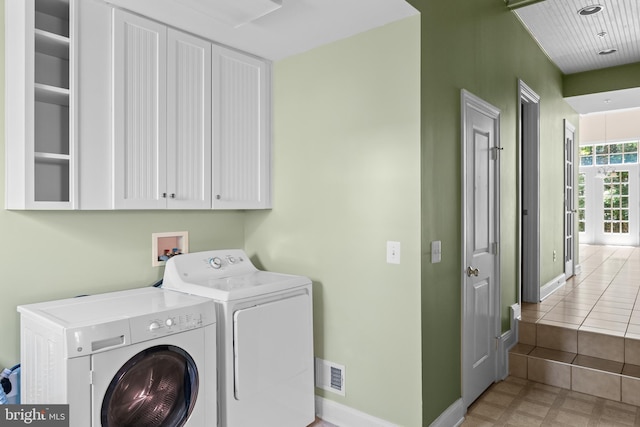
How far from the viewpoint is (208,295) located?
2143mm

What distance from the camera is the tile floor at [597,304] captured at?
3.38 m

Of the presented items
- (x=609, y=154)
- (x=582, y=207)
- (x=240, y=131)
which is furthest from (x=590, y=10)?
(x=582, y=207)

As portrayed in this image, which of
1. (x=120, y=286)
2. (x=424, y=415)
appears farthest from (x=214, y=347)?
(x=424, y=415)

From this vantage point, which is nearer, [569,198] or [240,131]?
[240,131]

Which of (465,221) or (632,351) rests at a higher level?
(465,221)

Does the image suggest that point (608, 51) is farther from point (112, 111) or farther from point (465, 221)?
point (112, 111)

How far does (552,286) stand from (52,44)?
4.97 meters

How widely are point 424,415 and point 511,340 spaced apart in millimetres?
1576

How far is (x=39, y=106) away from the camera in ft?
6.68

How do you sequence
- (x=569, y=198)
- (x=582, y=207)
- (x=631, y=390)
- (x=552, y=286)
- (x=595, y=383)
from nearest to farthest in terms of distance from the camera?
(x=631, y=390)
(x=595, y=383)
(x=552, y=286)
(x=569, y=198)
(x=582, y=207)

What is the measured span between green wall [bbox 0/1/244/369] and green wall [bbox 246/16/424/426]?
75cm

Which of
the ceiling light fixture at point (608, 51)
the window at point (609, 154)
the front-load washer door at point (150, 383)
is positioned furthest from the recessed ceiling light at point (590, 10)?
the window at point (609, 154)

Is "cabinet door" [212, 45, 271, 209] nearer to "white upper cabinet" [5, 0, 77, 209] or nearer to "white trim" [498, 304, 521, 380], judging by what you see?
"white upper cabinet" [5, 0, 77, 209]

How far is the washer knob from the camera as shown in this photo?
101 inches
